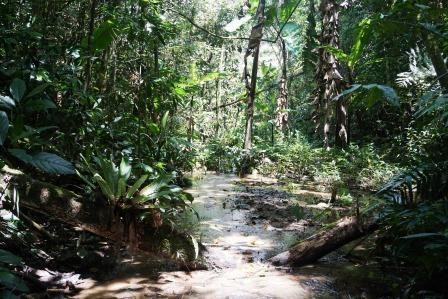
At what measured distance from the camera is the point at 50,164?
262cm

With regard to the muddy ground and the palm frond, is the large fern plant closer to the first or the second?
the muddy ground

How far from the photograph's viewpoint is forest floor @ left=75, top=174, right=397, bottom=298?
3502 mm

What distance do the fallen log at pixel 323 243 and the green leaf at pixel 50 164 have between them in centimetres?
254

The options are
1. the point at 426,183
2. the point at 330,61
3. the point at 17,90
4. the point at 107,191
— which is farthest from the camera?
the point at 330,61

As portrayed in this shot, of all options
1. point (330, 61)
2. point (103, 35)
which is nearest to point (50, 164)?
point (103, 35)

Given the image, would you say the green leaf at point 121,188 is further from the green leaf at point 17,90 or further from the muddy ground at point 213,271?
the green leaf at point 17,90

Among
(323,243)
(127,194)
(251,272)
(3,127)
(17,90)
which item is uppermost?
(17,90)

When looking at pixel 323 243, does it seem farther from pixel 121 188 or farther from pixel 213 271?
pixel 121 188

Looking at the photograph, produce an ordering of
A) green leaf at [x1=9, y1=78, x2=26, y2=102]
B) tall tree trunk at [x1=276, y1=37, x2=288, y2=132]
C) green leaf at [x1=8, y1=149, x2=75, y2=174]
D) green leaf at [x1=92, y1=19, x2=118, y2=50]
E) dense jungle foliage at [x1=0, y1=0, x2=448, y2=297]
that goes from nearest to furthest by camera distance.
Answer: green leaf at [x1=8, y1=149, x2=75, y2=174], green leaf at [x1=9, y1=78, x2=26, y2=102], dense jungle foliage at [x1=0, y1=0, x2=448, y2=297], green leaf at [x1=92, y1=19, x2=118, y2=50], tall tree trunk at [x1=276, y1=37, x2=288, y2=132]

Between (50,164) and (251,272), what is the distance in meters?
2.37

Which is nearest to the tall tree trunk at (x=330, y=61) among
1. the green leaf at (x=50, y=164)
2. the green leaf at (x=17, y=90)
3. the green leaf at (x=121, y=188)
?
the green leaf at (x=121, y=188)

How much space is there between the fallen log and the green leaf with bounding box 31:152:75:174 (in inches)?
100

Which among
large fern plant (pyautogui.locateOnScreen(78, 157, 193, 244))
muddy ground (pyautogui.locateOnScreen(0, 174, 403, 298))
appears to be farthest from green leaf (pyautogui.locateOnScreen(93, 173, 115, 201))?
muddy ground (pyautogui.locateOnScreen(0, 174, 403, 298))

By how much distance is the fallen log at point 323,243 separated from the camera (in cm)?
428
